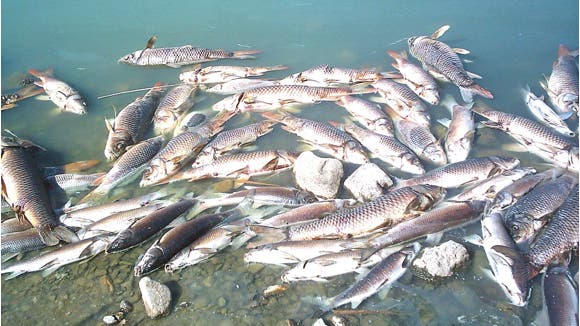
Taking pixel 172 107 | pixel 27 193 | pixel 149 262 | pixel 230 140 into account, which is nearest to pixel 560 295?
pixel 149 262

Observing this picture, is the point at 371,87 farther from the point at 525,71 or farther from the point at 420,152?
the point at 525,71

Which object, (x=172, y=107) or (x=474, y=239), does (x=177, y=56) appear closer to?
(x=172, y=107)

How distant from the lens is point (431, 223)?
445 cm

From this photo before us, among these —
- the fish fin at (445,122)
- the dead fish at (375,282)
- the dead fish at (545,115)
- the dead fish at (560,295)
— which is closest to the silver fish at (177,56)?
the fish fin at (445,122)

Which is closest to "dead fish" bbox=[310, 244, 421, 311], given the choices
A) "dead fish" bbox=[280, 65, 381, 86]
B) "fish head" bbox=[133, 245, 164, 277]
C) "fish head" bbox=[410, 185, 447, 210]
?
"fish head" bbox=[410, 185, 447, 210]

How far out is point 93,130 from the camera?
255 inches

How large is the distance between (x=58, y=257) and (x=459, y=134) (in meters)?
4.46

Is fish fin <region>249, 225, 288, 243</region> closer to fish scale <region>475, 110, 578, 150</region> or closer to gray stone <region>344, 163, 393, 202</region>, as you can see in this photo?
gray stone <region>344, 163, 393, 202</region>

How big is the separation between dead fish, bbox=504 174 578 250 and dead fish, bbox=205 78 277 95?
3.63 metres

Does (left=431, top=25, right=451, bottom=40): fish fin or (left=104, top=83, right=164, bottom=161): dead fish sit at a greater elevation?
(left=431, top=25, right=451, bottom=40): fish fin

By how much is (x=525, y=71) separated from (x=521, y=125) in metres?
1.78

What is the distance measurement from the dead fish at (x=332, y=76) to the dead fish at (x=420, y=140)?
968 mm

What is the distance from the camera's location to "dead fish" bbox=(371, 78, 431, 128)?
238 inches

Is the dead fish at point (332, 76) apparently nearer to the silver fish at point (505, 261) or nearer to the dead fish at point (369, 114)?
the dead fish at point (369, 114)
